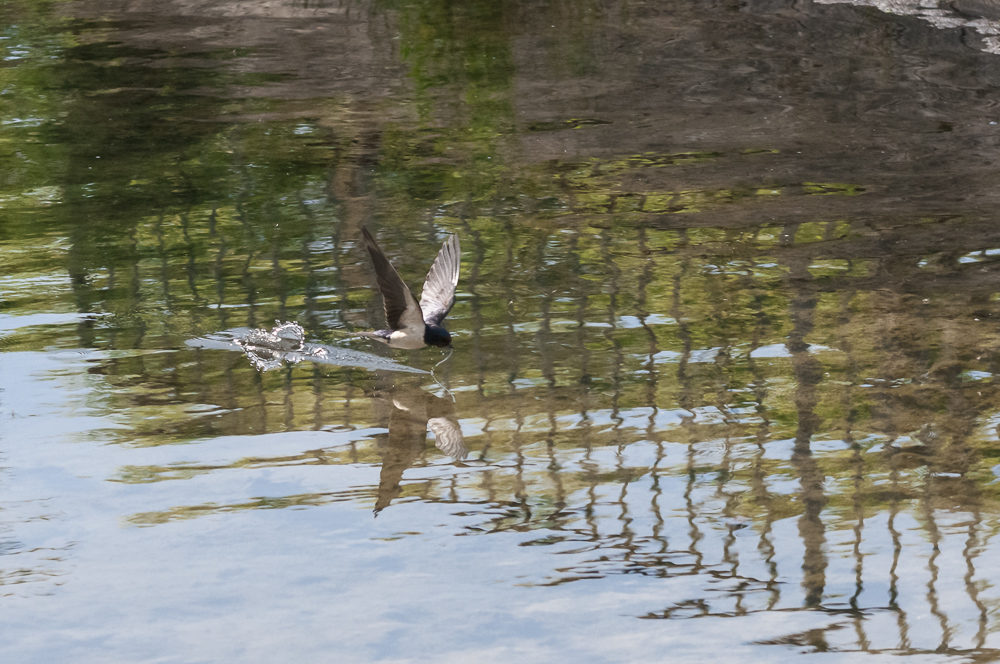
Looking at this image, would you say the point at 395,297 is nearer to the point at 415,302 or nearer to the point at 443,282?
the point at 415,302

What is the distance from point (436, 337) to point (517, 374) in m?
0.44

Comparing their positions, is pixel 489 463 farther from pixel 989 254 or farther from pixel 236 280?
pixel 989 254

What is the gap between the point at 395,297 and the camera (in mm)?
4668

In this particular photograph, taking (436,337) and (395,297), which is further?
(436,337)

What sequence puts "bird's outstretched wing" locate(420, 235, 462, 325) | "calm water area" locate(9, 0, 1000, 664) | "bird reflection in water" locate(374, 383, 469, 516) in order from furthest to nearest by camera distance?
"bird's outstretched wing" locate(420, 235, 462, 325) → "bird reflection in water" locate(374, 383, 469, 516) → "calm water area" locate(9, 0, 1000, 664)

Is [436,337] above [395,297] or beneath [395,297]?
beneath

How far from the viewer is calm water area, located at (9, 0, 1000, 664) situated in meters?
3.54

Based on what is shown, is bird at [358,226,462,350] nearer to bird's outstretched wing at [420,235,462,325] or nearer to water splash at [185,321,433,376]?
bird's outstretched wing at [420,235,462,325]

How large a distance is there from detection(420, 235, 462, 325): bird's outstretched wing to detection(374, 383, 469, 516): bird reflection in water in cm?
39

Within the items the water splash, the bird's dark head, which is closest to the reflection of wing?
the bird's dark head

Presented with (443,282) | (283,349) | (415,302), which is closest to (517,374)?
(443,282)

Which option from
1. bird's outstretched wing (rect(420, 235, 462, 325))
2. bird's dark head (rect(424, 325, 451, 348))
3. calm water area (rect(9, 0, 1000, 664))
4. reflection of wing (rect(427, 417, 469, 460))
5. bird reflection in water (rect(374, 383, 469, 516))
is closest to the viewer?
calm water area (rect(9, 0, 1000, 664))

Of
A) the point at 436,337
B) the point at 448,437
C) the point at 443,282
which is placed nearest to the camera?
the point at 448,437

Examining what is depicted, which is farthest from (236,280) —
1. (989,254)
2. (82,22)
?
(82,22)
